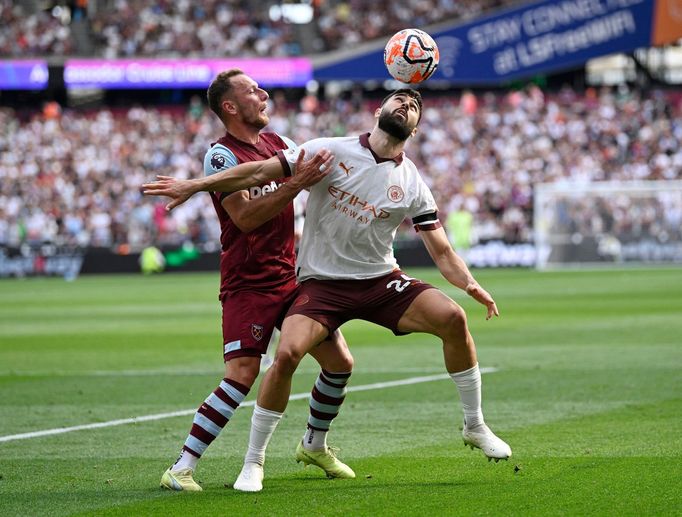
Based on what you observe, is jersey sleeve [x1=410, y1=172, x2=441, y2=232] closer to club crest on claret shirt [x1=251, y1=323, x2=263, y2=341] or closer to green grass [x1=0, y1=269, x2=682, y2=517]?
club crest on claret shirt [x1=251, y1=323, x2=263, y2=341]

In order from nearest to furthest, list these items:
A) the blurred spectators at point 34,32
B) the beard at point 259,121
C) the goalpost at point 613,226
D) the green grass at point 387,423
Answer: the green grass at point 387,423 < the beard at point 259,121 < the goalpost at point 613,226 < the blurred spectators at point 34,32

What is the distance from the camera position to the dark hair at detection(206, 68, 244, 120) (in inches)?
285

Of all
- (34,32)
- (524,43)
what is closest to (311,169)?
(524,43)

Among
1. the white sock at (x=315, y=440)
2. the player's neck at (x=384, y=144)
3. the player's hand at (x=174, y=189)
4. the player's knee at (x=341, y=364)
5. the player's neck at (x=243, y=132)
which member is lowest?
the white sock at (x=315, y=440)

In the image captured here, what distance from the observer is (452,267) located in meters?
7.21

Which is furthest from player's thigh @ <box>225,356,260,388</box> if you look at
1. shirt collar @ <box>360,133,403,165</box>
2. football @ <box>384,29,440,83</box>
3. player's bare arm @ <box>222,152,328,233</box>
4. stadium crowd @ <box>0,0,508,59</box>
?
stadium crowd @ <box>0,0,508,59</box>

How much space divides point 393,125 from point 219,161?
102 cm

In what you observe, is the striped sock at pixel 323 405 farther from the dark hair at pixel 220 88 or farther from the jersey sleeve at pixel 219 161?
the dark hair at pixel 220 88

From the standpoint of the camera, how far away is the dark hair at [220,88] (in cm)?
725

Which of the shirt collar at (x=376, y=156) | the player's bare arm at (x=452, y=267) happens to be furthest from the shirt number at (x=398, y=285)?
the shirt collar at (x=376, y=156)

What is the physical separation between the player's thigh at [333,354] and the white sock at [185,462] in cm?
95

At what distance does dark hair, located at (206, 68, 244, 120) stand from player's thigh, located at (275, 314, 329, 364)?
52.9 inches

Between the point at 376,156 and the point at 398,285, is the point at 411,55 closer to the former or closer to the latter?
the point at 376,156

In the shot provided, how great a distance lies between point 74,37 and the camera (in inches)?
1861
